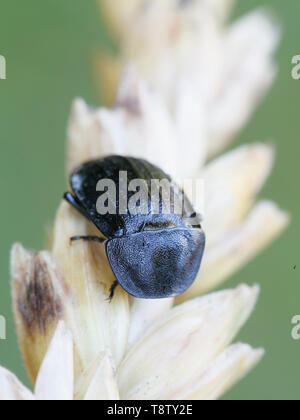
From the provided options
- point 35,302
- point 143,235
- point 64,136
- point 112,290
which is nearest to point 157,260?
point 143,235

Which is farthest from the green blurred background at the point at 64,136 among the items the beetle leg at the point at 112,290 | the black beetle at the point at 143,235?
the beetle leg at the point at 112,290

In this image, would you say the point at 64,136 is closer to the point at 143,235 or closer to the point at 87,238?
the point at 143,235

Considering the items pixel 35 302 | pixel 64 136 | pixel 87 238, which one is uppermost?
pixel 64 136

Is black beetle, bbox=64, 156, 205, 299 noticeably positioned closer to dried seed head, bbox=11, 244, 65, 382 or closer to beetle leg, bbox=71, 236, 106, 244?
beetle leg, bbox=71, 236, 106, 244

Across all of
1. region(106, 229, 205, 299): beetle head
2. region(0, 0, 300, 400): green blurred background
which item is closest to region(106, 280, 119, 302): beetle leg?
region(106, 229, 205, 299): beetle head

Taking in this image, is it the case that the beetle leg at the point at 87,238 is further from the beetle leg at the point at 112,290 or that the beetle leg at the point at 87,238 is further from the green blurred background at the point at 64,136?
the green blurred background at the point at 64,136
